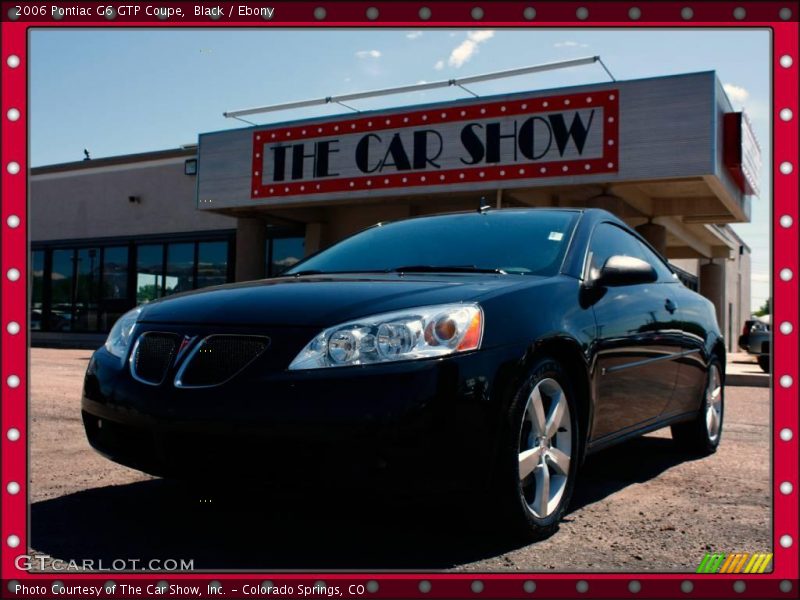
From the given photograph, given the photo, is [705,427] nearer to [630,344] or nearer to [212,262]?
[630,344]

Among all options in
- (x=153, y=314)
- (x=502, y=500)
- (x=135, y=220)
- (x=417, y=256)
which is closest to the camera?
(x=502, y=500)

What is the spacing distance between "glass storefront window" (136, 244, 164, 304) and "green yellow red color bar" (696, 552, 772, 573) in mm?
20633

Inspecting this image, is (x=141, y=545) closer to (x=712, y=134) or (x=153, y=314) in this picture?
(x=153, y=314)

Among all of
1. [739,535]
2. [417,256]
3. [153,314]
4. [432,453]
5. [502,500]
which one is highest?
[417,256]

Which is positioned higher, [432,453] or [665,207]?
[665,207]

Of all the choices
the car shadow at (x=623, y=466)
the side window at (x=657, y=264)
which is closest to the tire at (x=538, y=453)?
the car shadow at (x=623, y=466)

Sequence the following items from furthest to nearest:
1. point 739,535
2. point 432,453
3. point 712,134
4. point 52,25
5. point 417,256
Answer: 1. point 712,134
2. point 417,256
3. point 739,535
4. point 432,453
5. point 52,25

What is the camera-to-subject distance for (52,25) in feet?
6.46

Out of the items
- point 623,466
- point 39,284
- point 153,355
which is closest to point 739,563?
point 153,355

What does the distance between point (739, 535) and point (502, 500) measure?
1.18 meters

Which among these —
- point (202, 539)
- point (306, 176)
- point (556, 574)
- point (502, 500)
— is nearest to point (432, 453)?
point (502, 500)

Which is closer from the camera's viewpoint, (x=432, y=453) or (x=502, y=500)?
(x=432, y=453)

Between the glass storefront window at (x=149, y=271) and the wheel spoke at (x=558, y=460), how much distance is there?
19.9 m

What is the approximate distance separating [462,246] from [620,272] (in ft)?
2.40
